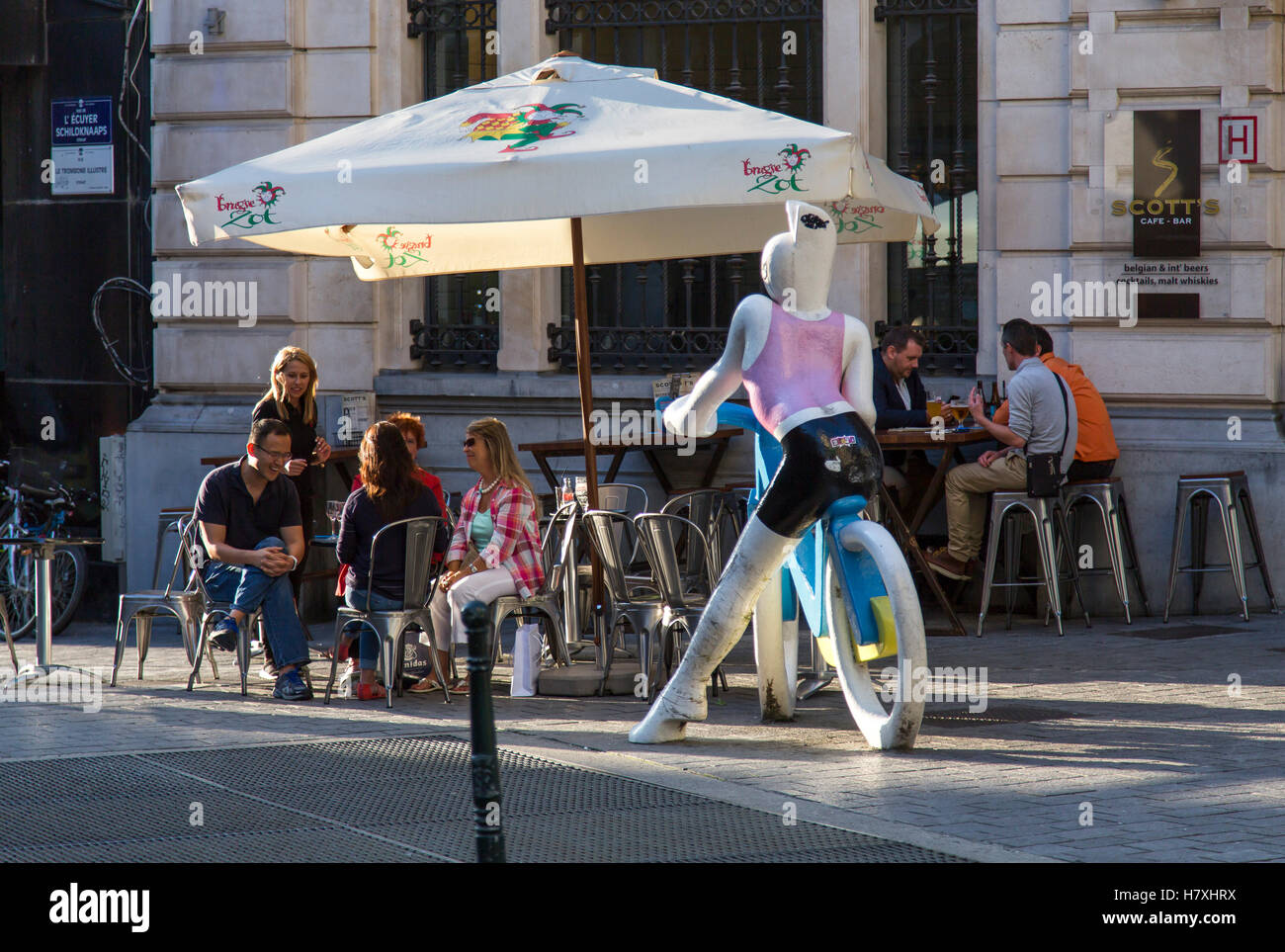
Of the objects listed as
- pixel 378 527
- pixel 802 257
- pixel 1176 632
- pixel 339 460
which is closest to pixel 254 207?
pixel 378 527

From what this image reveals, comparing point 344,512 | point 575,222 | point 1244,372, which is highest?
point 575,222

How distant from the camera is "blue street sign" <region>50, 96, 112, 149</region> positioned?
42.4 ft

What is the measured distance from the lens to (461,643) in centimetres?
967

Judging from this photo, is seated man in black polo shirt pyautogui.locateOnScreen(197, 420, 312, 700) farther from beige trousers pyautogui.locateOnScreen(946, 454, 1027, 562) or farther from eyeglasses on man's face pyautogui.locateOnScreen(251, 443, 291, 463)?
beige trousers pyautogui.locateOnScreen(946, 454, 1027, 562)

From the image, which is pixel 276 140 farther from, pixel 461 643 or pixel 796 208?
pixel 796 208

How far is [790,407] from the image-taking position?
6.84m

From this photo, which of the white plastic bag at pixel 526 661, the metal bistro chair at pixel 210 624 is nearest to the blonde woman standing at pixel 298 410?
the metal bistro chair at pixel 210 624

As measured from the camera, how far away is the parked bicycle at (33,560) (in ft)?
38.3

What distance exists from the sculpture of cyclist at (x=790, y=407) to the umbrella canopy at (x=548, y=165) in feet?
1.70

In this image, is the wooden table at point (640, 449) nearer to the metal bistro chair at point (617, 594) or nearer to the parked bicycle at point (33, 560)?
the metal bistro chair at point (617, 594)

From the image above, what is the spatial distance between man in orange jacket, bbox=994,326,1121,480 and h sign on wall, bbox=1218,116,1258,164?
160 cm

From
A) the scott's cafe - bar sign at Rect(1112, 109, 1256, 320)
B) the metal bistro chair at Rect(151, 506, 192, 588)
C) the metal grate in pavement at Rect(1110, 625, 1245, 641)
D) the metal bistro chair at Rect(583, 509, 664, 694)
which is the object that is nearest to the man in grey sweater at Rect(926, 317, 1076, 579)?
the scott's cafe - bar sign at Rect(1112, 109, 1256, 320)

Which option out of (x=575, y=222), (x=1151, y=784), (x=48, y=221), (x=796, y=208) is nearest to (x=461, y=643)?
(x=575, y=222)

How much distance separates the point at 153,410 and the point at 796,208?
23.0 ft
